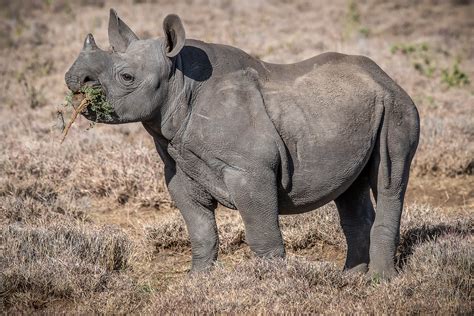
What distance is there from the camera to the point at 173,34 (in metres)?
5.99

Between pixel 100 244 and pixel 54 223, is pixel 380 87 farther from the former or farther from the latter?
pixel 54 223

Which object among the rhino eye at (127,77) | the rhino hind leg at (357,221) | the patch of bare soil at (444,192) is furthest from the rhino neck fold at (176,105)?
the patch of bare soil at (444,192)

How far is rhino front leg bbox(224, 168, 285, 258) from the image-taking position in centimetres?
602

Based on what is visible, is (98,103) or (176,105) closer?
(98,103)

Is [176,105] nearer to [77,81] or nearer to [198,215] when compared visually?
A: [77,81]

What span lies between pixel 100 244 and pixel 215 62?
2253 millimetres

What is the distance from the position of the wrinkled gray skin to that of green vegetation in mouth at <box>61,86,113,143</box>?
0.06 metres

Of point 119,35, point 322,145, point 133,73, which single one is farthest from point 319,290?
point 119,35

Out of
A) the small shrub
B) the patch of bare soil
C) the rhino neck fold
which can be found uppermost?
the rhino neck fold

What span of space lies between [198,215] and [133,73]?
1.43 meters

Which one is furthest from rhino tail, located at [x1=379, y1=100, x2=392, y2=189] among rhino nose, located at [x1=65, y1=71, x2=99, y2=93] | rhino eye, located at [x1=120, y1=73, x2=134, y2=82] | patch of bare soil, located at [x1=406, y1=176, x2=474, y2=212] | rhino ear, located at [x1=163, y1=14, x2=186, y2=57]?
patch of bare soil, located at [x1=406, y1=176, x2=474, y2=212]

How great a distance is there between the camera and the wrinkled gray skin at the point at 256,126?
5969 mm

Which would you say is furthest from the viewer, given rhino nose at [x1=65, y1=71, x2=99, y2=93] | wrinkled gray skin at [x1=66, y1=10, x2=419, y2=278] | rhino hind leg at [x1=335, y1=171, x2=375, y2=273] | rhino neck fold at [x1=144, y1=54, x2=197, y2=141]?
rhino hind leg at [x1=335, y1=171, x2=375, y2=273]

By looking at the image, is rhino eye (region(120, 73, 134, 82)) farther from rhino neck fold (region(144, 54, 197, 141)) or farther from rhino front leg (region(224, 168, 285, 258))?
rhino front leg (region(224, 168, 285, 258))
